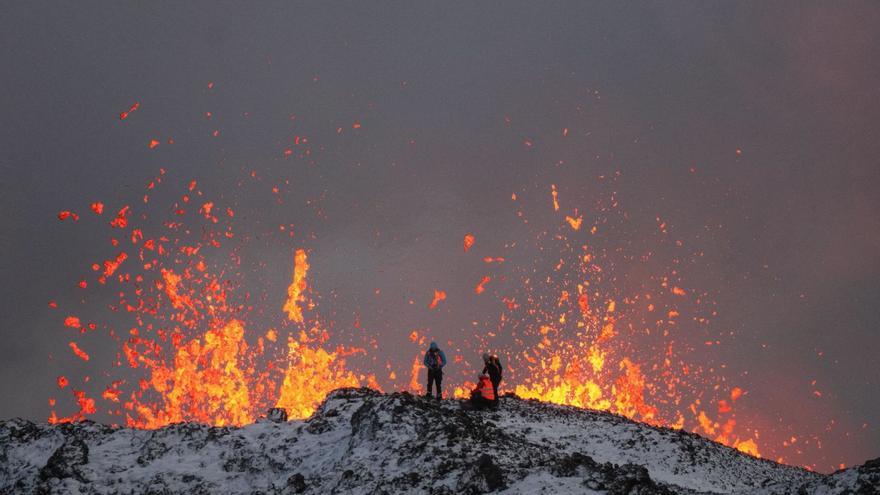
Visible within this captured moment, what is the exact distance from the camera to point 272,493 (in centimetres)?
1738

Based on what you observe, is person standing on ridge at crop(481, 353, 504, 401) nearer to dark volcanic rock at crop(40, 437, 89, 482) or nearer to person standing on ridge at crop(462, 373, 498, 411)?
person standing on ridge at crop(462, 373, 498, 411)

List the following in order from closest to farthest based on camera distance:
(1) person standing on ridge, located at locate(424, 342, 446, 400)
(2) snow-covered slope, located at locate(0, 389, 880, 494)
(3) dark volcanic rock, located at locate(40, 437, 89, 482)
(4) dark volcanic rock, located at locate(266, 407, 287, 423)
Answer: (2) snow-covered slope, located at locate(0, 389, 880, 494), (3) dark volcanic rock, located at locate(40, 437, 89, 482), (4) dark volcanic rock, located at locate(266, 407, 287, 423), (1) person standing on ridge, located at locate(424, 342, 446, 400)

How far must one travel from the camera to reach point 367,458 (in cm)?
1747

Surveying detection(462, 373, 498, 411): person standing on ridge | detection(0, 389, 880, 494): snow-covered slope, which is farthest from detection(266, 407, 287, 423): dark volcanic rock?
detection(462, 373, 498, 411): person standing on ridge

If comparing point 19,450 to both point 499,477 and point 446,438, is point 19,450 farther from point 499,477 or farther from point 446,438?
point 499,477

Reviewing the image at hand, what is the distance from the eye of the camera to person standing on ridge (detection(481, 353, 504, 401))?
23766mm

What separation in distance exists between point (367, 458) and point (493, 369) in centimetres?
746

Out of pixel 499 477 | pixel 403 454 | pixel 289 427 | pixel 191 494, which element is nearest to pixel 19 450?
pixel 191 494

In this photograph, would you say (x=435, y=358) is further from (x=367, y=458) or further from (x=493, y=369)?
(x=367, y=458)

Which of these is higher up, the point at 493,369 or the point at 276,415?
the point at 493,369

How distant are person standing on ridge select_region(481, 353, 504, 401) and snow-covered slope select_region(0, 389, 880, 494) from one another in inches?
90.7

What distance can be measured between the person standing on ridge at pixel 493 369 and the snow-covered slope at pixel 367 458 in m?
2.30

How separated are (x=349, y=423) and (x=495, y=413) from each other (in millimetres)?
5622

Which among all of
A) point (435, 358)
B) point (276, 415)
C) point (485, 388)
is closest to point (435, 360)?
point (435, 358)
